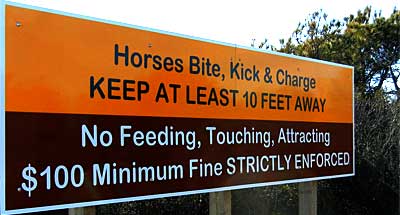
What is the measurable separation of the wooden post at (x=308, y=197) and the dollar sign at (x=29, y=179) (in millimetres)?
3304

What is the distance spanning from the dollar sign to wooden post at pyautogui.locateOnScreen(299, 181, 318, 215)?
10.8 feet

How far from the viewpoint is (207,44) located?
433 cm

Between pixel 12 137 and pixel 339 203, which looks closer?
pixel 12 137

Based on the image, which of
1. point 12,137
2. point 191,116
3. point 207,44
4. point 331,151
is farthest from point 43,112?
point 331,151

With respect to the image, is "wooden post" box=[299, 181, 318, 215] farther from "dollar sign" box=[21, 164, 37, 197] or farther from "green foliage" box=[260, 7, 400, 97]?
"green foliage" box=[260, 7, 400, 97]

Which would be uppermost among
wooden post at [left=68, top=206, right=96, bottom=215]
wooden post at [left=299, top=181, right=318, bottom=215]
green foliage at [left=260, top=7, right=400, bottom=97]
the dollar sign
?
green foliage at [left=260, top=7, right=400, bottom=97]

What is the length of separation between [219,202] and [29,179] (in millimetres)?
1988

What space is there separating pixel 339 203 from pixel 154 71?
5208mm

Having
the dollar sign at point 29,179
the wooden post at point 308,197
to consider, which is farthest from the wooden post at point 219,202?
the dollar sign at point 29,179

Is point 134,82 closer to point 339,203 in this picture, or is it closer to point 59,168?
point 59,168

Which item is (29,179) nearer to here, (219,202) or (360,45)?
(219,202)

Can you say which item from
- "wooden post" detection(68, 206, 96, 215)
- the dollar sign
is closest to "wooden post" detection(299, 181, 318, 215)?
"wooden post" detection(68, 206, 96, 215)

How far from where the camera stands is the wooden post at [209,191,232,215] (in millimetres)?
4672

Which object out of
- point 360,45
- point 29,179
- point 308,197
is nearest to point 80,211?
point 29,179
